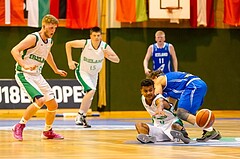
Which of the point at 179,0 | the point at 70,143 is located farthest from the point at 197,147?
the point at 179,0

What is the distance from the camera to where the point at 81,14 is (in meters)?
21.7

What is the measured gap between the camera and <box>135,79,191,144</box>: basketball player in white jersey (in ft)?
33.3

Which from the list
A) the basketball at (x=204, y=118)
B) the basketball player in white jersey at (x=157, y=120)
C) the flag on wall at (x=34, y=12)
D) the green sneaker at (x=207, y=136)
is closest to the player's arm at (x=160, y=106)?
the basketball player in white jersey at (x=157, y=120)

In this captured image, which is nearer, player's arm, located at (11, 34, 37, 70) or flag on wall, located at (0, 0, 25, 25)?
player's arm, located at (11, 34, 37, 70)

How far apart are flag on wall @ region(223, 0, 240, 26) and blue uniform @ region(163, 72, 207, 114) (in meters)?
11.5

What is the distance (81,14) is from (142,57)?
2405 millimetres

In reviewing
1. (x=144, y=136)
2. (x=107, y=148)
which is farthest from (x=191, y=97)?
(x=107, y=148)

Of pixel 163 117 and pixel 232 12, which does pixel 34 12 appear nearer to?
pixel 232 12

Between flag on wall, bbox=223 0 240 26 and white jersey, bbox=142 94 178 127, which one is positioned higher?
flag on wall, bbox=223 0 240 26

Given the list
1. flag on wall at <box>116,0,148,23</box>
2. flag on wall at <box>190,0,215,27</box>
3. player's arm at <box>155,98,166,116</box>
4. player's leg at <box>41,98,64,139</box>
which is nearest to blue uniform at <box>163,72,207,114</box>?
→ player's arm at <box>155,98,166,116</box>

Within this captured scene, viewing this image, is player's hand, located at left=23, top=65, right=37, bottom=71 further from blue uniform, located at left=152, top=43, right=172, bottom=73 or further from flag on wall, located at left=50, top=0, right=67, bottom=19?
flag on wall, located at left=50, top=0, right=67, bottom=19

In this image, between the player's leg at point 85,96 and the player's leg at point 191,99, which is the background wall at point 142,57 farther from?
the player's leg at point 191,99

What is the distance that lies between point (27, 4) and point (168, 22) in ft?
14.7

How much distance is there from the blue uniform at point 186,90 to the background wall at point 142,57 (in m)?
11.0
